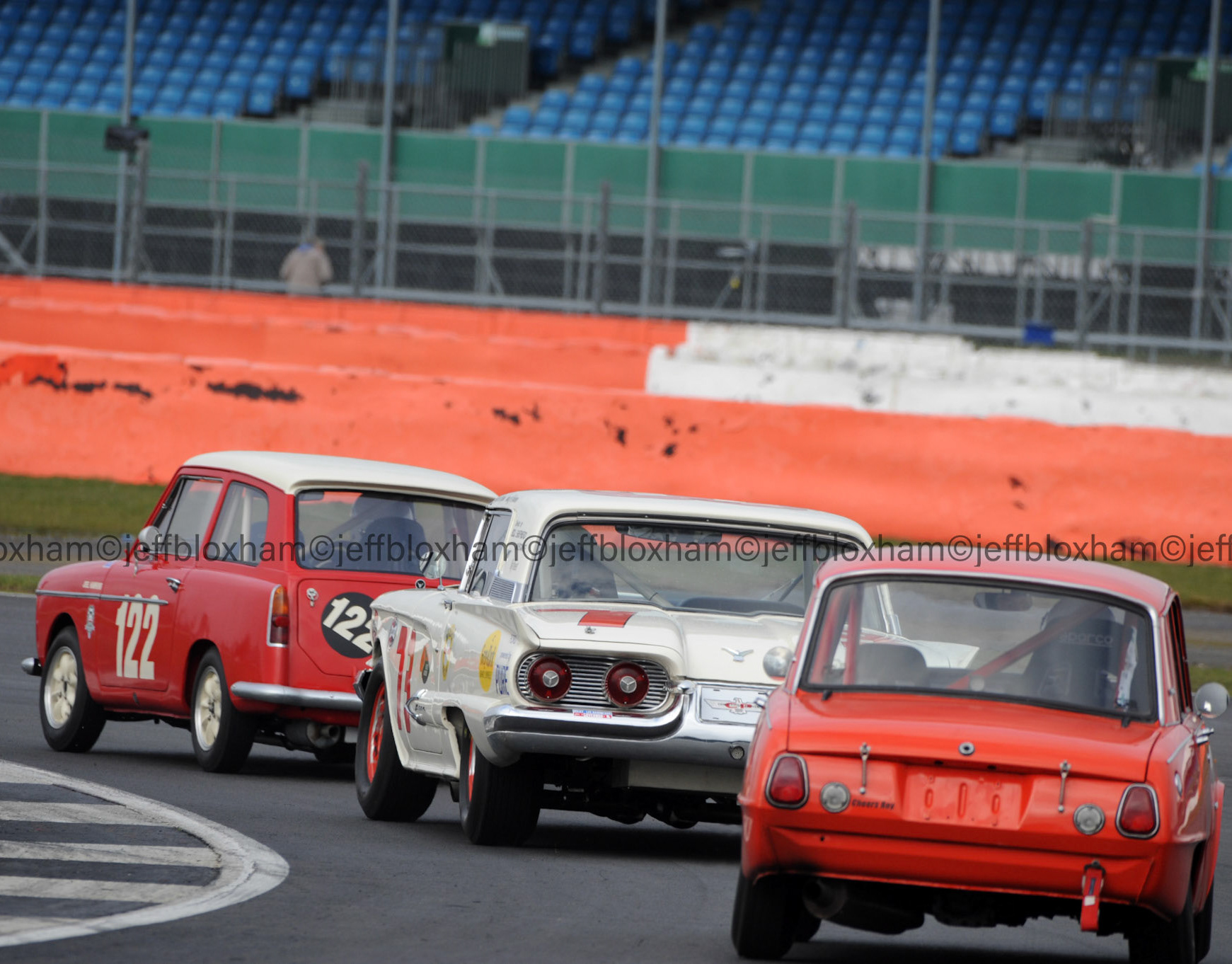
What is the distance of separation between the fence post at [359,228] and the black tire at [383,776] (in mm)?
16854

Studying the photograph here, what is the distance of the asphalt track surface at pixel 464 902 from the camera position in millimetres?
5965

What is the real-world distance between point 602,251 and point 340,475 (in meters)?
15.5

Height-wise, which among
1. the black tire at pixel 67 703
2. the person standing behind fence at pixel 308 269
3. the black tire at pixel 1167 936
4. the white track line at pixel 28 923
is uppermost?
the person standing behind fence at pixel 308 269

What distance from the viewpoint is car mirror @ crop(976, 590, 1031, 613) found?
6.30 meters

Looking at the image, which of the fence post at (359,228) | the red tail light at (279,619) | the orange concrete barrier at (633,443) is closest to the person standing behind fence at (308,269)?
the fence post at (359,228)

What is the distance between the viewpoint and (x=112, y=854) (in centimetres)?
735

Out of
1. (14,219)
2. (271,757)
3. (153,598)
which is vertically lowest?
(271,757)

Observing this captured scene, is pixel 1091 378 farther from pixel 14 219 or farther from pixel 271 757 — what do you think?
pixel 14 219

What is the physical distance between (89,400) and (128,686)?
11.0 meters

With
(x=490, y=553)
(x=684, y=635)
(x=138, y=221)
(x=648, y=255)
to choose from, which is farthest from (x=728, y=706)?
(x=138, y=221)

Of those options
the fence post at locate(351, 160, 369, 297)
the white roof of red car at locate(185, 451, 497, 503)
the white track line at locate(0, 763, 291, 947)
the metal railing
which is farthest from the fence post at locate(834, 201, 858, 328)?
the white track line at locate(0, 763, 291, 947)

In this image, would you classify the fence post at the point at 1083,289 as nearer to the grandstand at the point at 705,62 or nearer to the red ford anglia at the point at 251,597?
the grandstand at the point at 705,62

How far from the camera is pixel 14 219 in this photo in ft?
92.3

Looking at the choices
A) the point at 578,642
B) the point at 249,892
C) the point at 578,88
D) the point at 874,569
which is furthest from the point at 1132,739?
the point at 578,88
